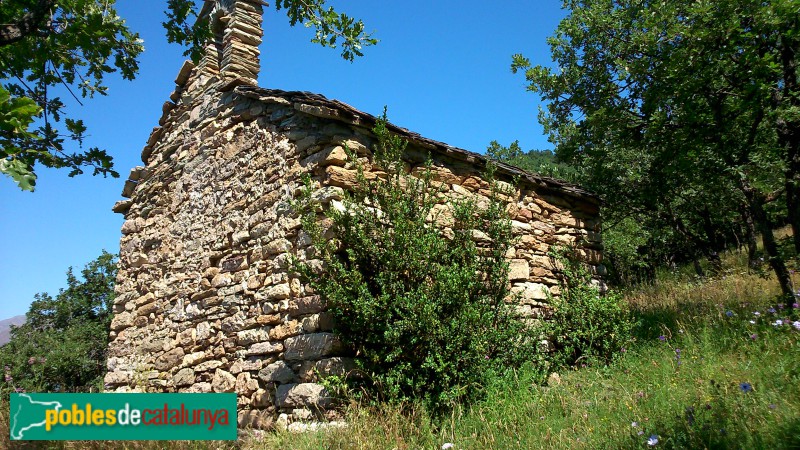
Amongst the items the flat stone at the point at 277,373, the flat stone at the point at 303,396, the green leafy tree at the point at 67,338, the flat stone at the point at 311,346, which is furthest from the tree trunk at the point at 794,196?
the green leafy tree at the point at 67,338

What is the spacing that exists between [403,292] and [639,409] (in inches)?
84.0

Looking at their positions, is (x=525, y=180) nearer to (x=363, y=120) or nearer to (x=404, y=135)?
(x=404, y=135)

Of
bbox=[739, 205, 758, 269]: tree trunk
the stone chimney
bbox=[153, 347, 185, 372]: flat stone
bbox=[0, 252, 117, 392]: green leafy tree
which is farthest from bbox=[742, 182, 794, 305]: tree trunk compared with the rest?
bbox=[0, 252, 117, 392]: green leafy tree

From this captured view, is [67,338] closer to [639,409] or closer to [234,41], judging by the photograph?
[234,41]

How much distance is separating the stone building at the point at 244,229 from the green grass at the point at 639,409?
2.96ft

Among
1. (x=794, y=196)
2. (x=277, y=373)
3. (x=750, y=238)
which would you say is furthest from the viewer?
(x=750, y=238)

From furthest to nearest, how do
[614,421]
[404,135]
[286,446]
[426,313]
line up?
1. [404,135]
2. [426,313]
3. [286,446]
4. [614,421]

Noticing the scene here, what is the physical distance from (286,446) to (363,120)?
3127mm

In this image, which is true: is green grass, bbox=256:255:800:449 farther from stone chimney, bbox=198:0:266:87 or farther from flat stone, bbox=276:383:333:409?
stone chimney, bbox=198:0:266:87

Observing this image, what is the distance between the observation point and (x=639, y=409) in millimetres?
3748

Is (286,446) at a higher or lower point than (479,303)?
lower

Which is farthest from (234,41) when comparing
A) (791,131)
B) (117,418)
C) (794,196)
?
(794,196)

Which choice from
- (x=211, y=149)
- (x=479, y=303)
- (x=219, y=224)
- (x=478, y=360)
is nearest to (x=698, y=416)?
(x=478, y=360)

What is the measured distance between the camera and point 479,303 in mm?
5176
